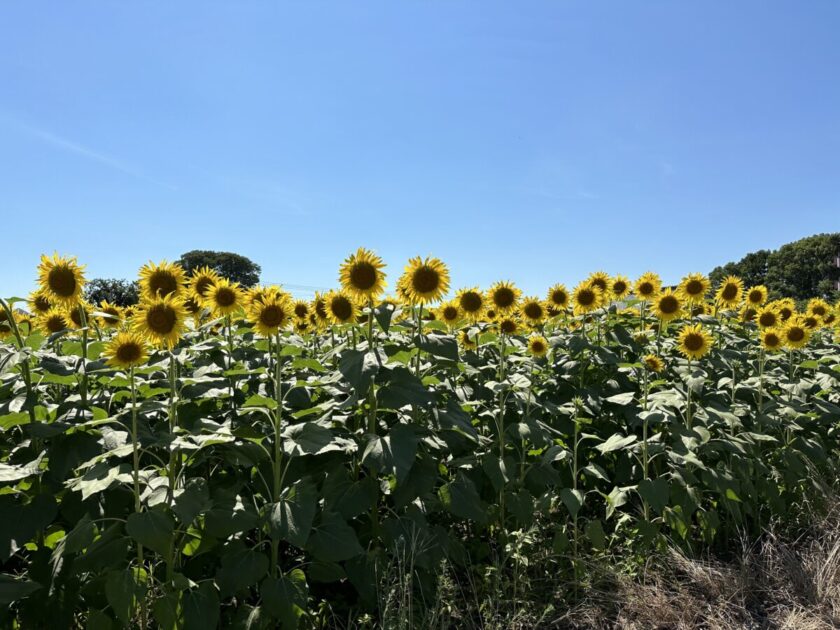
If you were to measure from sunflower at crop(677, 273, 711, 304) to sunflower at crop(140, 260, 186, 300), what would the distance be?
4.62 meters

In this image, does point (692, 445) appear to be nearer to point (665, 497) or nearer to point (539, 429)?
point (665, 497)

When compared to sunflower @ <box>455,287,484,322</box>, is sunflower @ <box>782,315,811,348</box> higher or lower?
lower

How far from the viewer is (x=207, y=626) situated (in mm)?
2906

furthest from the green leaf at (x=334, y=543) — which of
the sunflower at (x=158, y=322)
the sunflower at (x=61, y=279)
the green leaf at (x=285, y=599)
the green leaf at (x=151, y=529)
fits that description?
the sunflower at (x=61, y=279)

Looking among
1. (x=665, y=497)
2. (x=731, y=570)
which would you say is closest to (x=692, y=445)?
(x=665, y=497)

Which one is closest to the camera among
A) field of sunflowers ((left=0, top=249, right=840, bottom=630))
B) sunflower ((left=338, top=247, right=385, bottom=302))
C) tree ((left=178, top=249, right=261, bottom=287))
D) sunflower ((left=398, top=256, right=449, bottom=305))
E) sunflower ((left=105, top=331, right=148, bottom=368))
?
field of sunflowers ((left=0, top=249, right=840, bottom=630))

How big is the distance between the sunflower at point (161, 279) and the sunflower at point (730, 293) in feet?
18.2

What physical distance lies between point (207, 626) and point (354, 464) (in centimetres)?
113

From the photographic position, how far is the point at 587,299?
247 inches

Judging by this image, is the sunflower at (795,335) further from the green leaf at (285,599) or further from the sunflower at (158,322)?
the sunflower at (158,322)

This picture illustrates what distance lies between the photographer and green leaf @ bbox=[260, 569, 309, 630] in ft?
9.91

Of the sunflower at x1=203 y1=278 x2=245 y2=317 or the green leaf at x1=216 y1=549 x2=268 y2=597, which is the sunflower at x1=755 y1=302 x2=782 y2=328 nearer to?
the sunflower at x1=203 y1=278 x2=245 y2=317

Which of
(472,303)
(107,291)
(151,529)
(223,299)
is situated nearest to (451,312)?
(472,303)

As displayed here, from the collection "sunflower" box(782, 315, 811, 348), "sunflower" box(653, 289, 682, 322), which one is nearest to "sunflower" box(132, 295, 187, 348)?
"sunflower" box(653, 289, 682, 322)
